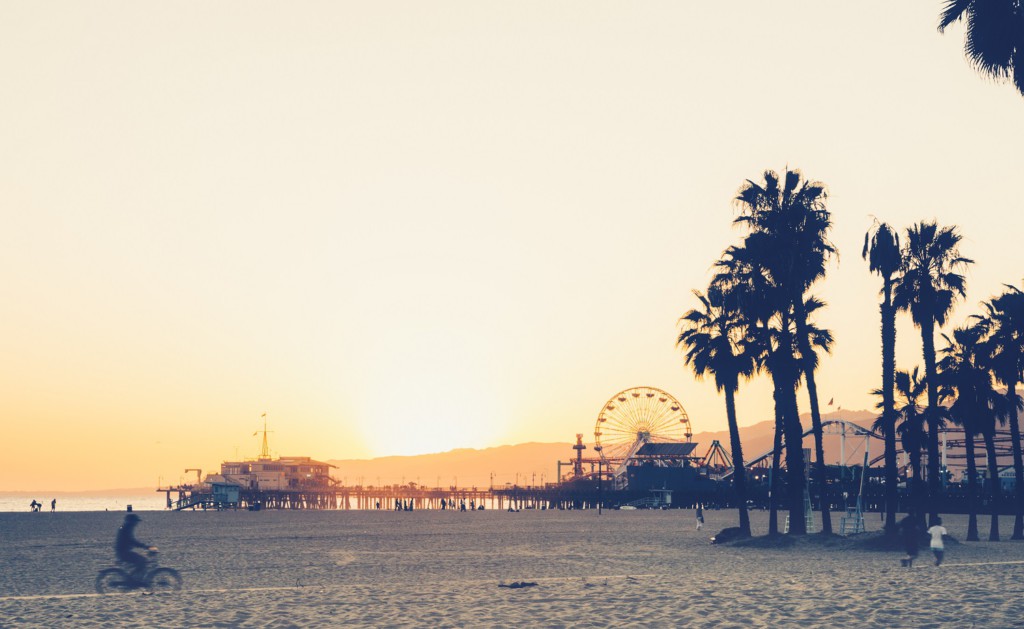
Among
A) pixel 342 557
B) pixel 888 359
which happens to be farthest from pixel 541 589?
pixel 888 359

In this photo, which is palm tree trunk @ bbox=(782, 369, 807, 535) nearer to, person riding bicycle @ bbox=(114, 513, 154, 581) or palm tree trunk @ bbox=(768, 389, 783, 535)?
palm tree trunk @ bbox=(768, 389, 783, 535)

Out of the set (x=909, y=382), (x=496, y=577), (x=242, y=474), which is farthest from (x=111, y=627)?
(x=242, y=474)

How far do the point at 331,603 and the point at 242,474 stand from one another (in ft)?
558

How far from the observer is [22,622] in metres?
18.2

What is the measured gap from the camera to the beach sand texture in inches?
706

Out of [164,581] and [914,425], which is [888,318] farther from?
[164,581]

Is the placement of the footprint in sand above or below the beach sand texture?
below

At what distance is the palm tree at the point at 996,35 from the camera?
1923 centimetres

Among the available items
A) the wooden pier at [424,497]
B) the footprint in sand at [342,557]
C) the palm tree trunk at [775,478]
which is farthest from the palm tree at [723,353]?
the wooden pier at [424,497]

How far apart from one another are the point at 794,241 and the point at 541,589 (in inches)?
806

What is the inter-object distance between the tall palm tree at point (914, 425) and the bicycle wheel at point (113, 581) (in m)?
24.6

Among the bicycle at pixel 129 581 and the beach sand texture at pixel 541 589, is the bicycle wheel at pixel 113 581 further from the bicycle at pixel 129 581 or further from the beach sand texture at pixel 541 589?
the beach sand texture at pixel 541 589

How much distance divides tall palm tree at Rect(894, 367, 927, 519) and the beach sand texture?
2374 mm

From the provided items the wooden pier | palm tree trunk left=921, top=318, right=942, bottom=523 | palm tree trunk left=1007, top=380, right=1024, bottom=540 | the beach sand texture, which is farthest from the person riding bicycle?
the wooden pier
